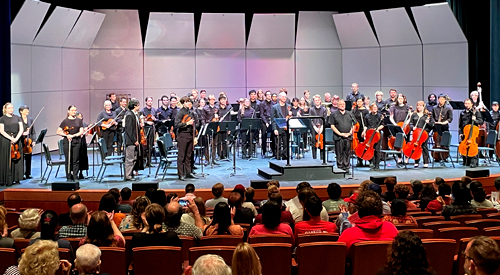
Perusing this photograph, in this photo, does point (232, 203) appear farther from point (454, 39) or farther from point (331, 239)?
point (454, 39)

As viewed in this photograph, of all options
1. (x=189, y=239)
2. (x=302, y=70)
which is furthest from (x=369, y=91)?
(x=189, y=239)

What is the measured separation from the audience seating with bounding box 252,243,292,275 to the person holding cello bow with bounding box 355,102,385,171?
7936mm

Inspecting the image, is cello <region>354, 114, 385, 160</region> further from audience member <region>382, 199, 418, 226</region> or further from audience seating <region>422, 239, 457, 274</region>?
audience seating <region>422, 239, 457, 274</region>

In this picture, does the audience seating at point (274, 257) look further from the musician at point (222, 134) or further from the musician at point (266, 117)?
the musician at point (266, 117)

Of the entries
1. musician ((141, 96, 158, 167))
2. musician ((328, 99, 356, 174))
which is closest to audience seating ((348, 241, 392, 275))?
musician ((328, 99, 356, 174))

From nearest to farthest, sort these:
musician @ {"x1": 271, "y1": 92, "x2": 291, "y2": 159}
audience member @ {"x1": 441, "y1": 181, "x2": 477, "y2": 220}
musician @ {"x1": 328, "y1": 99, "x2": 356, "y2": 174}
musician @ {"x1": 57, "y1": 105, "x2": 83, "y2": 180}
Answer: audience member @ {"x1": 441, "y1": 181, "x2": 477, "y2": 220} → musician @ {"x1": 57, "y1": 105, "x2": 83, "y2": 180} → musician @ {"x1": 328, "y1": 99, "x2": 356, "y2": 174} → musician @ {"x1": 271, "y1": 92, "x2": 291, "y2": 159}

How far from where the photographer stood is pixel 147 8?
17828 mm

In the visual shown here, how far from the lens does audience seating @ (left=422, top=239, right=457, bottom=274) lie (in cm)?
447

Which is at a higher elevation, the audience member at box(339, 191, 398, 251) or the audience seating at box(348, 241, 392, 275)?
the audience member at box(339, 191, 398, 251)

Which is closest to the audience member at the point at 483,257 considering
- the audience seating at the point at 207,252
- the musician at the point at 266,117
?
the audience seating at the point at 207,252

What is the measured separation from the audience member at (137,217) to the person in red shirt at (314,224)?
1.48 metres

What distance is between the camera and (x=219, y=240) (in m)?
4.78

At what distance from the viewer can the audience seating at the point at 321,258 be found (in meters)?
4.37

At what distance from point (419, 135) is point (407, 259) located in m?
9.23
